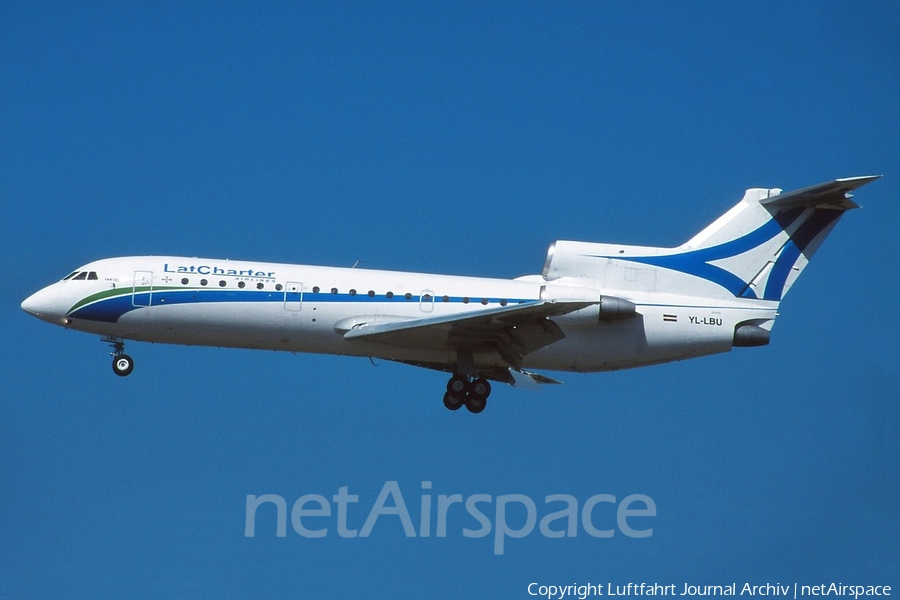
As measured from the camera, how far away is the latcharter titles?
88.8 ft

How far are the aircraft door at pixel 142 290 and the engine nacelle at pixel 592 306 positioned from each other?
350 inches

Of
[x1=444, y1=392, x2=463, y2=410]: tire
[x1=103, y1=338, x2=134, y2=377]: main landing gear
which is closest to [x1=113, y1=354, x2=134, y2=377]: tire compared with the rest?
[x1=103, y1=338, x2=134, y2=377]: main landing gear

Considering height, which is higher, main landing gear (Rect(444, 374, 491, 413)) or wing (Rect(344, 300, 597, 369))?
wing (Rect(344, 300, 597, 369))

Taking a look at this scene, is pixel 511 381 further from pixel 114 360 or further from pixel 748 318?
pixel 114 360

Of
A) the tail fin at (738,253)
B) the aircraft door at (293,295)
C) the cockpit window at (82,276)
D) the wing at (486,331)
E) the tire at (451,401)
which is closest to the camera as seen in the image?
the wing at (486,331)

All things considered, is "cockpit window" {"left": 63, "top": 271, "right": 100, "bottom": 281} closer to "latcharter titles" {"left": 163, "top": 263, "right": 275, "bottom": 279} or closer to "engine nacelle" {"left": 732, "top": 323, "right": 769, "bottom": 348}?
"latcharter titles" {"left": 163, "top": 263, "right": 275, "bottom": 279}

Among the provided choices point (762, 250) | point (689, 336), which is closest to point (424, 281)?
point (689, 336)

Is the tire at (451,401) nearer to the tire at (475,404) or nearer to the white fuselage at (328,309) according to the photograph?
the tire at (475,404)

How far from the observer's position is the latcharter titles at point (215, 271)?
27078 mm

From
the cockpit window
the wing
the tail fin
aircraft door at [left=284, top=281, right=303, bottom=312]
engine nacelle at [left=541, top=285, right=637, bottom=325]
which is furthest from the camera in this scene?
the tail fin

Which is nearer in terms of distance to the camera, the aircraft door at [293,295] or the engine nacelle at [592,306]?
the engine nacelle at [592,306]

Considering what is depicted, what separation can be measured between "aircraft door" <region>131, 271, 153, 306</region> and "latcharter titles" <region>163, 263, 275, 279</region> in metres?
0.44

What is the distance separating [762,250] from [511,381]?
6.86 m

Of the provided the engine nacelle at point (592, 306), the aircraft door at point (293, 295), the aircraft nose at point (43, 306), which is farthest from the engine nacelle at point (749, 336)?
the aircraft nose at point (43, 306)
